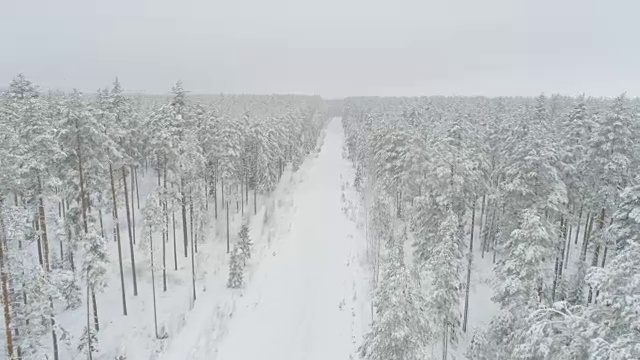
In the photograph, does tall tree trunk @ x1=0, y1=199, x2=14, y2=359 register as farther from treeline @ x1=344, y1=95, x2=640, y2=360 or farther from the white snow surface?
treeline @ x1=344, y1=95, x2=640, y2=360

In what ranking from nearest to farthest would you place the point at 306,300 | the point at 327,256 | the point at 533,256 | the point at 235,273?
the point at 533,256 → the point at 306,300 → the point at 235,273 → the point at 327,256

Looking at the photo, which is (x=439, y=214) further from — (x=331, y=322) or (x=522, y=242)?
(x=331, y=322)

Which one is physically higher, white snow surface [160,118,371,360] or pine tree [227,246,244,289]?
pine tree [227,246,244,289]

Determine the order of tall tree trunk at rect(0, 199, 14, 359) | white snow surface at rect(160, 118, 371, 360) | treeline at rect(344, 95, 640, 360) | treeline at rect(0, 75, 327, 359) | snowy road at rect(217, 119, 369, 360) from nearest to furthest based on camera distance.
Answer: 1. treeline at rect(344, 95, 640, 360)
2. tall tree trunk at rect(0, 199, 14, 359)
3. treeline at rect(0, 75, 327, 359)
4. white snow surface at rect(160, 118, 371, 360)
5. snowy road at rect(217, 119, 369, 360)

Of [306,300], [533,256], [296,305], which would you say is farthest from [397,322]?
[306,300]

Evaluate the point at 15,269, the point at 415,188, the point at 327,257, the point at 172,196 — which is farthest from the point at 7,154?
the point at 415,188

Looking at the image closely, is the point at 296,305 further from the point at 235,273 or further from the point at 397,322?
the point at 397,322

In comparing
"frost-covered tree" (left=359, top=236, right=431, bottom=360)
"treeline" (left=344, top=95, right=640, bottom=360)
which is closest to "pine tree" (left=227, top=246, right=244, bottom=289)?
"treeline" (left=344, top=95, right=640, bottom=360)

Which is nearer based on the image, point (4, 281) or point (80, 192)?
point (4, 281)

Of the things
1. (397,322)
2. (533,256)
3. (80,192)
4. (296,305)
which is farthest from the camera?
(296,305)
